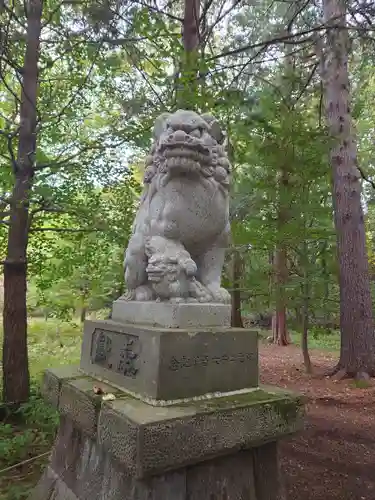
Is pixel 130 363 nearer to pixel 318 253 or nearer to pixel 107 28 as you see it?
pixel 107 28

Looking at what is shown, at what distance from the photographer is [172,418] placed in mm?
1765

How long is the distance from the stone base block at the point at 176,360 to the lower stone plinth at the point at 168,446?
0.08 meters

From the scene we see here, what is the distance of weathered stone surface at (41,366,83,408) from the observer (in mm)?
2561

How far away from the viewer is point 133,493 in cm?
187

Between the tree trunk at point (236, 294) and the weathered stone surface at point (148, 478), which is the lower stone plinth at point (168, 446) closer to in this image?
the weathered stone surface at point (148, 478)

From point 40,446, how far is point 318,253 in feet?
18.3

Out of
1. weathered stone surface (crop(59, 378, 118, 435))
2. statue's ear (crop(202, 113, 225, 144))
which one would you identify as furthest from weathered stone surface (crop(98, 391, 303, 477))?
statue's ear (crop(202, 113, 225, 144))

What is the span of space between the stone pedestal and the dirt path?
1.35m

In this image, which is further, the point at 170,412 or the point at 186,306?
the point at 186,306

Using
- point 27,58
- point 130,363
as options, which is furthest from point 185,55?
point 130,363

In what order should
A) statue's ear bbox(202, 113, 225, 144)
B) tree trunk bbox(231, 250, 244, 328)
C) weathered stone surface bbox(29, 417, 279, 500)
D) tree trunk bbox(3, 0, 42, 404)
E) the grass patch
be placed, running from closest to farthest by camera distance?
weathered stone surface bbox(29, 417, 279, 500) → statue's ear bbox(202, 113, 225, 144) → the grass patch → tree trunk bbox(3, 0, 42, 404) → tree trunk bbox(231, 250, 244, 328)

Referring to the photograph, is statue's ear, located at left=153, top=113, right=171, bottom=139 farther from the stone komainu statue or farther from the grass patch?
the grass patch

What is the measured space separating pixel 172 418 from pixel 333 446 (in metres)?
3.15

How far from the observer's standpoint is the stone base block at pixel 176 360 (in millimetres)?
1979
